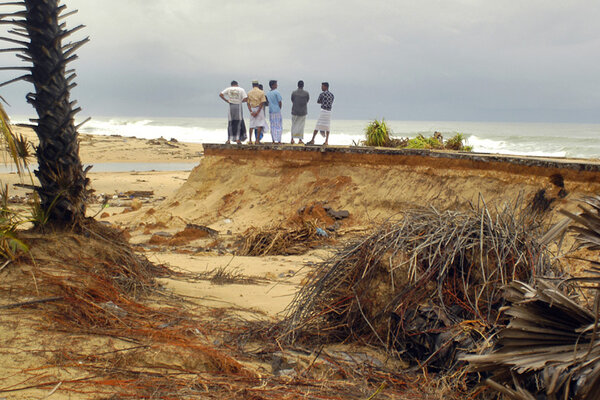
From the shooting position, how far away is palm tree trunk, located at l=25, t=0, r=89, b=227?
4664mm

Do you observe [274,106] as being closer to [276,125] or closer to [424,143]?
[276,125]

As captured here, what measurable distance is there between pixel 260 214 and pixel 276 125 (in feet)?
12.0

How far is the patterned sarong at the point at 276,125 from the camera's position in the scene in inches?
544

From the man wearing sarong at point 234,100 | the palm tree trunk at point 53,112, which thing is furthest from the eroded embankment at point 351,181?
the palm tree trunk at point 53,112

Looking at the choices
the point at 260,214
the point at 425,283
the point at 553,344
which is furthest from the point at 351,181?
the point at 553,344

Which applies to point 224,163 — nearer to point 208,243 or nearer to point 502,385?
point 208,243

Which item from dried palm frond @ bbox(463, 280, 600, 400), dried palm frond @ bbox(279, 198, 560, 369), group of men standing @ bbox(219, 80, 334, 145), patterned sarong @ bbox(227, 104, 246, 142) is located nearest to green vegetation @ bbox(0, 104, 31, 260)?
dried palm frond @ bbox(279, 198, 560, 369)

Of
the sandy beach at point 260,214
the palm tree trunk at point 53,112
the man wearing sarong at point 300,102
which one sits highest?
the man wearing sarong at point 300,102

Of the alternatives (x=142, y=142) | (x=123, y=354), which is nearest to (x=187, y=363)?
(x=123, y=354)

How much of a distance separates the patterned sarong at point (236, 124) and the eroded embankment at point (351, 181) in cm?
47

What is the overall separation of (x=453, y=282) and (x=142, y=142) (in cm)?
3576

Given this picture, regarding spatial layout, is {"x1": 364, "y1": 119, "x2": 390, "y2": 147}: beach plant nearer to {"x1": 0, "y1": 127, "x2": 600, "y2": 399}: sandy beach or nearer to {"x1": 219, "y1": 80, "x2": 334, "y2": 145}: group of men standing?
{"x1": 219, "y1": 80, "x2": 334, "y2": 145}: group of men standing

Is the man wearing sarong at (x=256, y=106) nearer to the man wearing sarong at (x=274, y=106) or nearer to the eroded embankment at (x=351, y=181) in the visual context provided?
the man wearing sarong at (x=274, y=106)

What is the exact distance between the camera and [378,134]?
543 inches
